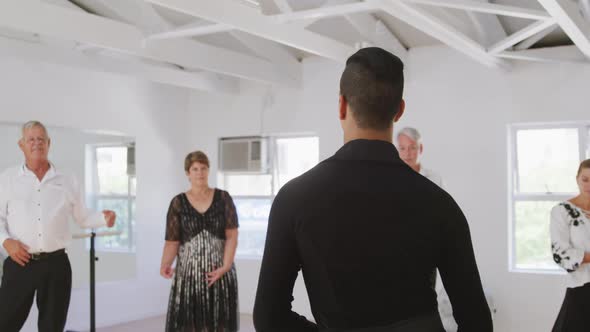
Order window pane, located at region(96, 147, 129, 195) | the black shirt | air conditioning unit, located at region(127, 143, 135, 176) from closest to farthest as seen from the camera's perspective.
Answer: the black shirt, window pane, located at region(96, 147, 129, 195), air conditioning unit, located at region(127, 143, 135, 176)

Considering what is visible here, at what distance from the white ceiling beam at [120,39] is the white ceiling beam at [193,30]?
0.21 meters

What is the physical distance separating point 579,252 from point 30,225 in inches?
127

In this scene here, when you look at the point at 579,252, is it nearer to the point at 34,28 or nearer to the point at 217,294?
the point at 217,294

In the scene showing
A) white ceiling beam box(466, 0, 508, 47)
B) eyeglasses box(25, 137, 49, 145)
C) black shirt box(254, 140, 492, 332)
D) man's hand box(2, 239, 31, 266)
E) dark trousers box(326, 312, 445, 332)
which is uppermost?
white ceiling beam box(466, 0, 508, 47)

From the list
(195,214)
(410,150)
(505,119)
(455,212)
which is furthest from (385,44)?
(455,212)

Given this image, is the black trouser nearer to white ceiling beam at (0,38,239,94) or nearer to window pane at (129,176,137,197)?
white ceiling beam at (0,38,239,94)

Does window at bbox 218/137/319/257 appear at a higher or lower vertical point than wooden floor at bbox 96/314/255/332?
higher

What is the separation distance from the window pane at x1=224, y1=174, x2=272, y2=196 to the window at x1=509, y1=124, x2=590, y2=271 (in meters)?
2.68

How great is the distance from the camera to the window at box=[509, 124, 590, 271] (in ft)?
18.6

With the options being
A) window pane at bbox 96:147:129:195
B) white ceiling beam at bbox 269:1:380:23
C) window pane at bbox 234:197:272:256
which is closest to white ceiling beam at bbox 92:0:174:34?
white ceiling beam at bbox 269:1:380:23

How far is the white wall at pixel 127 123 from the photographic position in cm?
574

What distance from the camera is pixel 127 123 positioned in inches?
266

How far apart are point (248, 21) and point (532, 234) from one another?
3.26 meters

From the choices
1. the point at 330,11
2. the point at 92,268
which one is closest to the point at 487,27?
the point at 330,11
